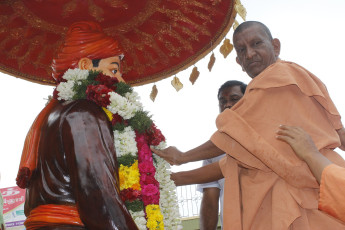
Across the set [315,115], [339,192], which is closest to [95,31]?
[315,115]

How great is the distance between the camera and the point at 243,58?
3295mm

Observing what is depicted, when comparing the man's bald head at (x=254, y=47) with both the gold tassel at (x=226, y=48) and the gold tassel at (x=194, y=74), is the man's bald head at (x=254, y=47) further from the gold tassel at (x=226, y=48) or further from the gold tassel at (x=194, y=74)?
the gold tassel at (x=194, y=74)

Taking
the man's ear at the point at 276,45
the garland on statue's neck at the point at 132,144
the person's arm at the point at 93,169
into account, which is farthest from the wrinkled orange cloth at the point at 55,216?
the man's ear at the point at 276,45

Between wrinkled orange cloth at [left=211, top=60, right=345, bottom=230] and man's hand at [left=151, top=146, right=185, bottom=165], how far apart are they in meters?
0.48

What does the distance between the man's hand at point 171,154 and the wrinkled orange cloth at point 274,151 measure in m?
0.48

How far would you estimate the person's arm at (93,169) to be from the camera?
83.2 inches

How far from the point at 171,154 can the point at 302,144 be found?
48.4 inches

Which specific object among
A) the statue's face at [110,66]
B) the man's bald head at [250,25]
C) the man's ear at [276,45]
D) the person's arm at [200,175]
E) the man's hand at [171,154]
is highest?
the man's bald head at [250,25]

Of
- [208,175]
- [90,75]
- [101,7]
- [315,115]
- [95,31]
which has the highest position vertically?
[101,7]

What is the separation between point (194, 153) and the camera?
11.4ft

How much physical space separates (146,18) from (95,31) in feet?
1.88

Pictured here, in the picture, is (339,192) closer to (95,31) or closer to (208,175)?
(208,175)

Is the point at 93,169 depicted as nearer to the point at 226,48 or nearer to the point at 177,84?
the point at 226,48

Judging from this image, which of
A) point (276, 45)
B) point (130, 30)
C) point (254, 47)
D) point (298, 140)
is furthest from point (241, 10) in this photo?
point (298, 140)
